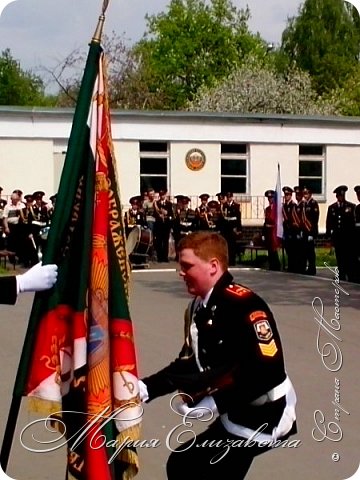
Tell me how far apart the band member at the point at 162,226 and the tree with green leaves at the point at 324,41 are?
39118 millimetres

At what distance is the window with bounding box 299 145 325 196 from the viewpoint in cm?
3116

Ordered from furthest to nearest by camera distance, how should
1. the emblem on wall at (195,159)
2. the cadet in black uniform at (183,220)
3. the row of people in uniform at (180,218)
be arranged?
the emblem on wall at (195,159) → the cadet in black uniform at (183,220) → the row of people in uniform at (180,218)

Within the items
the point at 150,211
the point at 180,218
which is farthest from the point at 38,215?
the point at 180,218

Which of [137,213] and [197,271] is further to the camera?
[137,213]

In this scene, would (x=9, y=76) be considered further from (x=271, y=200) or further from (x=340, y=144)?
(x=271, y=200)

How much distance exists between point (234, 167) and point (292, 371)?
835 inches

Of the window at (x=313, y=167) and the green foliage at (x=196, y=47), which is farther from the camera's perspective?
the green foliage at (x=196, y=47)

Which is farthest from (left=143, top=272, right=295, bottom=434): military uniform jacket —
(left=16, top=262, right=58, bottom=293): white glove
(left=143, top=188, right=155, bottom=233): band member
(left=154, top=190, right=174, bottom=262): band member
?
(left=154, top=190, right=174, bottom=262): band member

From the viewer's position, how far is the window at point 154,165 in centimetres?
2914

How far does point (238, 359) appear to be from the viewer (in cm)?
405

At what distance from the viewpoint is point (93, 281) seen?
4.28 meters

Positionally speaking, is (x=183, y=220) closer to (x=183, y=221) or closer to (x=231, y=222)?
(x=183, y=221)

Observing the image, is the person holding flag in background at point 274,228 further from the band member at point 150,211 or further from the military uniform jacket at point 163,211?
the band member at point 150,211

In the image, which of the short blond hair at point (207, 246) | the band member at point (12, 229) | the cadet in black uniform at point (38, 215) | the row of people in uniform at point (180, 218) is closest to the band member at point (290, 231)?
the row of people in uniform at point (180, 218)
